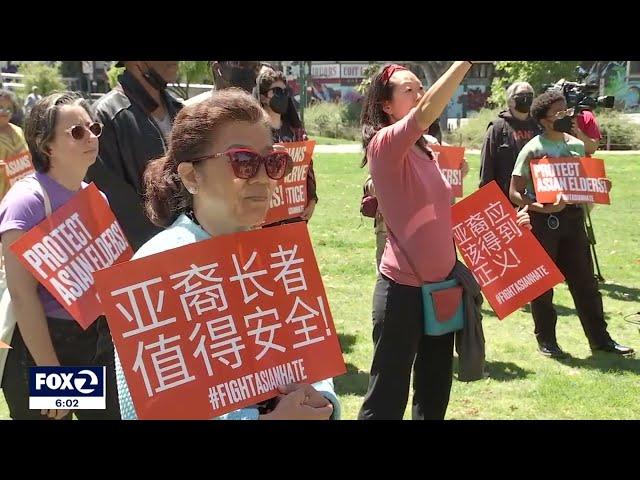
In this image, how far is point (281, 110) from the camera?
14.8ft

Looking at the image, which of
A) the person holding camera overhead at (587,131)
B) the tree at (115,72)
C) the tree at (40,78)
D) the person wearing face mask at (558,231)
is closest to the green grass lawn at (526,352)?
the person wearing face mask at (558,231)

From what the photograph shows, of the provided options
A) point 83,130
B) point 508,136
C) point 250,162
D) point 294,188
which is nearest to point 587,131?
point 508,136

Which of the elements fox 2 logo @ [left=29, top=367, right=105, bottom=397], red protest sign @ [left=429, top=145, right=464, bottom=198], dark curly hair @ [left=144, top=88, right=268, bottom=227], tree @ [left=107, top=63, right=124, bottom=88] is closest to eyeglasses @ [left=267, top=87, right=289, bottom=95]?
tree @ [left=107, top=63, right=124, bottom=88]

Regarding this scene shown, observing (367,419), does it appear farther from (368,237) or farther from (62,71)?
(62,71)

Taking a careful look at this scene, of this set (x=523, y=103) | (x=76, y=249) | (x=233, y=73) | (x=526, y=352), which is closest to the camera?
(x=76, y=249)

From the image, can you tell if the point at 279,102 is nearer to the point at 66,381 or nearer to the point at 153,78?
the point at 153,78

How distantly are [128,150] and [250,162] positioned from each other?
4.13 ft

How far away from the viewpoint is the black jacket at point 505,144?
5.85 metres

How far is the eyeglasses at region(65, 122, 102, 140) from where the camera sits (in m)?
2.79

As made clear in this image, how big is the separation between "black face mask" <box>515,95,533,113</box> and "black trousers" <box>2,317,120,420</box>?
420 centimetres

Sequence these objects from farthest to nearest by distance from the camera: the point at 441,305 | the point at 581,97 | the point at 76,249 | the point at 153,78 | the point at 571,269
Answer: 1. the point at 581,97
2. the point at 571,269
3. the point at 441,305
4. the point at 153,78
5. the point at 76,249

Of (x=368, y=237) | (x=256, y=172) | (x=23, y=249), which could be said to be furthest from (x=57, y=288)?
(x=368, y=237)

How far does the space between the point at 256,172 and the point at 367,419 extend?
1820 mm

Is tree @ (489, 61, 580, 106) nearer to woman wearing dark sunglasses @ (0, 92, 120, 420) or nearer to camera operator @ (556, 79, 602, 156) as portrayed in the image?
camera operator @ (556, 79, 602, 156)
